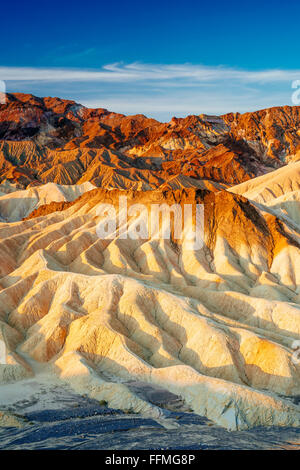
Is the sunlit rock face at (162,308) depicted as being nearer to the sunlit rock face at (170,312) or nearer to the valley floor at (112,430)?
the sunlit rock face at (170,312)

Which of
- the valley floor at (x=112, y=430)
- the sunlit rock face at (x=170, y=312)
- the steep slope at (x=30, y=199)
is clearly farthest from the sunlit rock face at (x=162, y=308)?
the steep slope at (x=30, y=199)

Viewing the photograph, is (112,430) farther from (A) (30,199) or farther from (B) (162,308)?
(A) (30,199)

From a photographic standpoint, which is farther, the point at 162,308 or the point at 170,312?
the point at 162,308

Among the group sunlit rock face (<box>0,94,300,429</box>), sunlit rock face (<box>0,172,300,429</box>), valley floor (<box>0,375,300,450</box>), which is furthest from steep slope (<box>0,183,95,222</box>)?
valley floor (<box>0,375,300,450</box>)

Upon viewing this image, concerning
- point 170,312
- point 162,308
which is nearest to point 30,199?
point 162,308

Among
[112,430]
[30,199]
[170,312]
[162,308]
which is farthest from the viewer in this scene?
[30,199]
